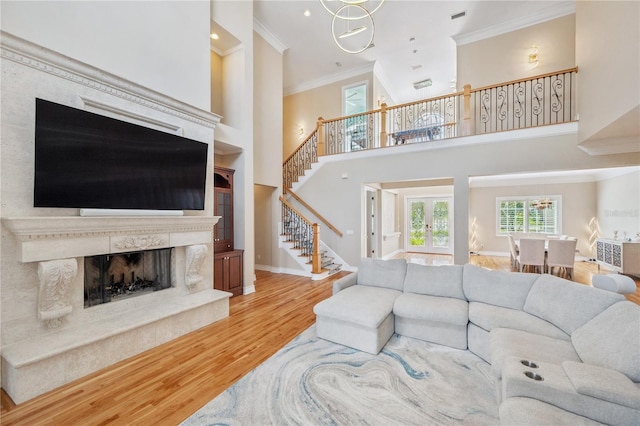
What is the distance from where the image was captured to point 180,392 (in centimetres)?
229

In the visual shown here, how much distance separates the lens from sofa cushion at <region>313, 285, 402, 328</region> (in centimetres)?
286

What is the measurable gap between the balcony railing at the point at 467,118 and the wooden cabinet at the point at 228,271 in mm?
3626

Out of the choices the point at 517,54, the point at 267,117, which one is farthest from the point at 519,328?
the point at 517,54

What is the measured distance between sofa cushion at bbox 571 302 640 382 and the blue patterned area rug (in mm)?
800

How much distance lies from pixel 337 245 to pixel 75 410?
5.80 meters

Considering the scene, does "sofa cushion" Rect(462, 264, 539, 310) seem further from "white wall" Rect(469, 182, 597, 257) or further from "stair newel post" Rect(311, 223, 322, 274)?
"white wall" Rect(469, 182, 597, 257)

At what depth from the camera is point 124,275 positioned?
3.46 meters

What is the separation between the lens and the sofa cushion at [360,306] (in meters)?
2.86

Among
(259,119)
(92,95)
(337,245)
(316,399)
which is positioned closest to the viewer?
(316,399)

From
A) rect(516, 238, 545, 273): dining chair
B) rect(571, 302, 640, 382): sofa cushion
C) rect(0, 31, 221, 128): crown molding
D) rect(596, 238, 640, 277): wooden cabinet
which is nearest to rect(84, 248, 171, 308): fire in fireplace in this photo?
rect(0, 31, 221, 128): crown molding

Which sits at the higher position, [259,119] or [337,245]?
[259,119]

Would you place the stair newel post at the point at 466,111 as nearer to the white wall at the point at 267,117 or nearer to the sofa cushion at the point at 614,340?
the white wall at the point at 267,117

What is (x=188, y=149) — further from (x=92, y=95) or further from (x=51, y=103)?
(x=51, y=103)

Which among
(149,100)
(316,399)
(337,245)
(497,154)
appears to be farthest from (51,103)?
(497,154)
